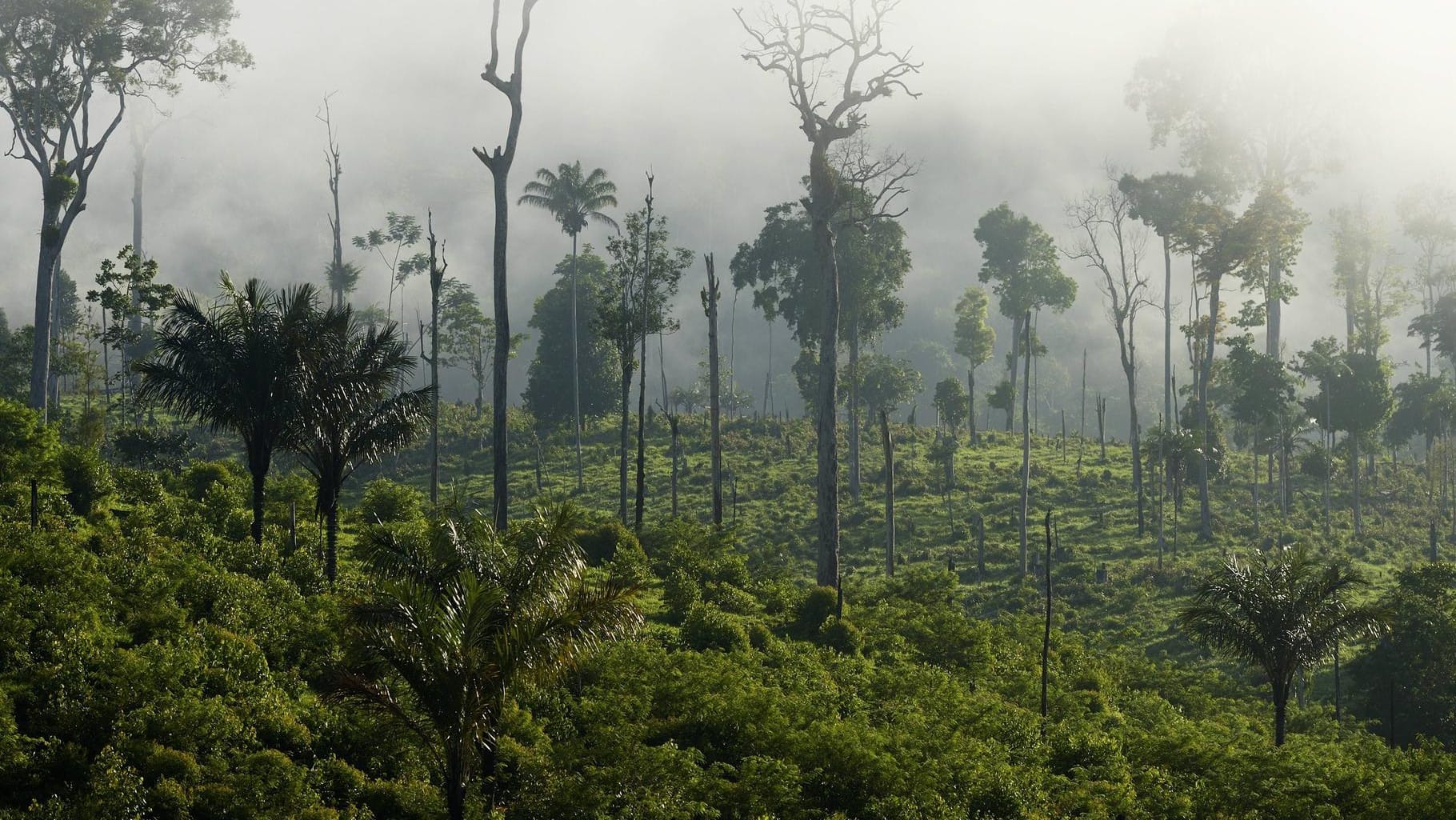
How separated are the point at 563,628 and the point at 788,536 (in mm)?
35811

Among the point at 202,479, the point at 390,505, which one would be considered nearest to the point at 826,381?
the point at 390,505

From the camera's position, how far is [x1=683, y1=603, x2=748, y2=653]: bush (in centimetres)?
2319

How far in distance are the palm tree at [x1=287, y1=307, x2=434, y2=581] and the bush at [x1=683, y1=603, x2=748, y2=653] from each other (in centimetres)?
710

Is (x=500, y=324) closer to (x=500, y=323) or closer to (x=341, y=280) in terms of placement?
(x=500, y=323)

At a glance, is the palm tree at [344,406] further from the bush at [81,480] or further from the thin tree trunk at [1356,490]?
the thin tree trunk at [1356,490]

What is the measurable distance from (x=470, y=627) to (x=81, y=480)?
16.2 metres

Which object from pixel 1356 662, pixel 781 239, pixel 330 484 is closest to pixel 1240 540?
pixel 1356 662

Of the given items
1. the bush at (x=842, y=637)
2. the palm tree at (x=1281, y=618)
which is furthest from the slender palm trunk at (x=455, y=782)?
the palm tree at (x=1281, y=618)

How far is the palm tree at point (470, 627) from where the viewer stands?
1184 cm

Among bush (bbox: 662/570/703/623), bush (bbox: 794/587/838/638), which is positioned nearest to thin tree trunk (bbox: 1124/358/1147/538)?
bush (bbox: 794/587/838/638)

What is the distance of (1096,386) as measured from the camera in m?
181

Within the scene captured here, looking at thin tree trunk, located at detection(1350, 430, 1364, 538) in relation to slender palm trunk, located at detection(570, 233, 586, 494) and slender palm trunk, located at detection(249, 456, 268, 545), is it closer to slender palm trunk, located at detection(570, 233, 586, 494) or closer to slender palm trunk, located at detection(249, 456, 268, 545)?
slender palm trunk, located at detection(570, 233, 586, 494)

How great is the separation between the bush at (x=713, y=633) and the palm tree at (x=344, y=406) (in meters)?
7.10

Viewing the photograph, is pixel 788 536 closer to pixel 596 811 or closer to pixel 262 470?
pixel 262 470
